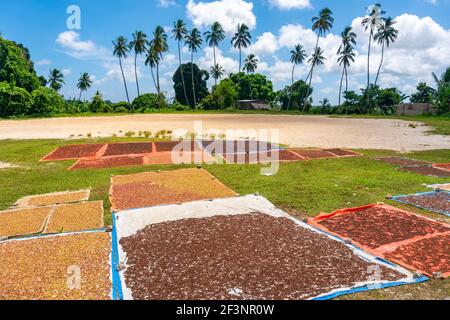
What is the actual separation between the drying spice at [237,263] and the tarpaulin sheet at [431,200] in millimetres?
2270

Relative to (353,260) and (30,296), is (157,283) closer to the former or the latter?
(30,296)

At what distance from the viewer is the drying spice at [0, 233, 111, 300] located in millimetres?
2867

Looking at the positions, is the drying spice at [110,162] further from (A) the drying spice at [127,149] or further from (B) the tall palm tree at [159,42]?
(B) the tall palm tree at [159,42]

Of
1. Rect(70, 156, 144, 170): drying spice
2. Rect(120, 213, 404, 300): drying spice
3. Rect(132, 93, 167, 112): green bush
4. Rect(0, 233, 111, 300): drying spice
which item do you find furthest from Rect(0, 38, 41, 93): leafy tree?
Rect(120, 213, 404, 300): drying spice

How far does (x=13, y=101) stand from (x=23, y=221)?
30588mm

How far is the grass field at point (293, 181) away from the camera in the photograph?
558cm

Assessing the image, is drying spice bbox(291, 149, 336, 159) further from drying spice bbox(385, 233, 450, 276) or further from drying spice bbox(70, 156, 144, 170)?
drying spice bbox(385, 233, 450, 276)

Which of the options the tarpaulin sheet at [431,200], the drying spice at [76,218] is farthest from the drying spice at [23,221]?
the tarpaulin sheet at [431,200]

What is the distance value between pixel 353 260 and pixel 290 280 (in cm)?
→ 83

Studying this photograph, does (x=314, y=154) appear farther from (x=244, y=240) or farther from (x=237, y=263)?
(x=237, y=263)

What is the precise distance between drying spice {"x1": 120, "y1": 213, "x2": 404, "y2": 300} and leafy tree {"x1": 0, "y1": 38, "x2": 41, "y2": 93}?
1380 inches

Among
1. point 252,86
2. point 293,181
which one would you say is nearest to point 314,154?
point 293,181

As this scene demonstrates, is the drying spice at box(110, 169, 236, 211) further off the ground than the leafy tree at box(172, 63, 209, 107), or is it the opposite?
the leafy tree at box(172, 63, 209, 107)
